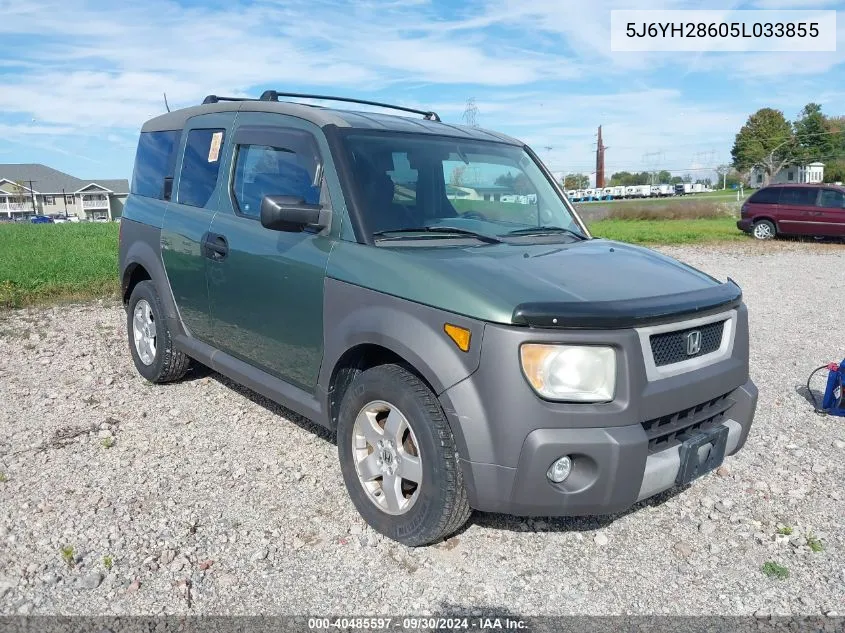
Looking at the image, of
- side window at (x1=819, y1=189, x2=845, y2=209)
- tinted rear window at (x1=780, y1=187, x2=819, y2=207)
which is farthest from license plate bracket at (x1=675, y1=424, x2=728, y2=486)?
tinted rear window at (x1=780, y1=187, x2=819, y2=207)

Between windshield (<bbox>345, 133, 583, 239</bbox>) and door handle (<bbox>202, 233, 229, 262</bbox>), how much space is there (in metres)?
1.09

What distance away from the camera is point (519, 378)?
264 centimetres

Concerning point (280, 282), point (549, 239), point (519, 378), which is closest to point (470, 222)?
point (549, 239)

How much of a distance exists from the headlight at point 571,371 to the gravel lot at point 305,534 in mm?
885

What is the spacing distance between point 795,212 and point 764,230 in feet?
3.50

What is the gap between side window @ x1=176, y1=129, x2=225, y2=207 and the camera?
448 centimetres

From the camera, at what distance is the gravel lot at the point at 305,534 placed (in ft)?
9.26

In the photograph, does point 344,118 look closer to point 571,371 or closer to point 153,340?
point 571,371

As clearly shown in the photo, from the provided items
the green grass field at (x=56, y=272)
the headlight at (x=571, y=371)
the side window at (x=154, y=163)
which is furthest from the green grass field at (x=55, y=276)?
the headlight at (x=571, y=371)

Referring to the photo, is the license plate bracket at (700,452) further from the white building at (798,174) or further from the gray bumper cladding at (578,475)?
the white building at (798,174)

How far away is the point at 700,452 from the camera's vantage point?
9.90ft

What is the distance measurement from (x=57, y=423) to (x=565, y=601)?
3.71 meters

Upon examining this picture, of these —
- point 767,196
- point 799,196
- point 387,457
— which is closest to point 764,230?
point 767,196

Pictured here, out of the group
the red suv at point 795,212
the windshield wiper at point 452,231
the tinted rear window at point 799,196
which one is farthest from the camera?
the tinted rear window at point 799,196
